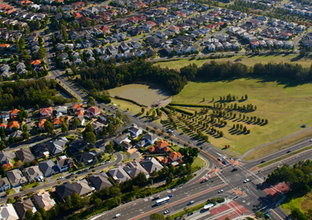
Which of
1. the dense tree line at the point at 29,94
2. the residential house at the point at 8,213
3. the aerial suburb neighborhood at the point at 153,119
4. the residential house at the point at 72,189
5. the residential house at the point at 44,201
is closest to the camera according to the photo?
the residential house at the point at 8,213

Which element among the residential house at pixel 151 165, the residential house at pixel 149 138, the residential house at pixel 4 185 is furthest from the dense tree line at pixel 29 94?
the residential house at pixel 151 165

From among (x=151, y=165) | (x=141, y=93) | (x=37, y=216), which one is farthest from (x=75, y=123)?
(x=141, y=93)

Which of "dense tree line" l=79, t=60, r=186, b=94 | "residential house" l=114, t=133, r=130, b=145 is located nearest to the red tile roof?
"residential house" l=114, t=133, r=130, b=145

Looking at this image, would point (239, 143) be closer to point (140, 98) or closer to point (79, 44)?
point (140, 98)

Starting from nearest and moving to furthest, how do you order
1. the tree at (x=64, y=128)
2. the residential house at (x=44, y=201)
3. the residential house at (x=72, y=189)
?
the residential house at (x=44, y=201) → the residential house at (x=72, y=189) → the tree at (x=64, y=128)

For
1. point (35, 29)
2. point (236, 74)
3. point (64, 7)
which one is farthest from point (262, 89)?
point (64, 7)

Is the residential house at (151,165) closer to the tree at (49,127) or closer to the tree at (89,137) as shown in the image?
the tree at (89,137)
